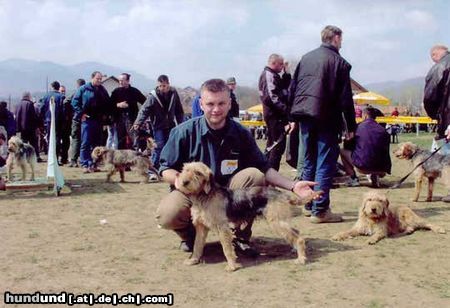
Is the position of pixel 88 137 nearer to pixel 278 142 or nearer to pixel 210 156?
pixel 278 142

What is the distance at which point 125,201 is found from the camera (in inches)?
331

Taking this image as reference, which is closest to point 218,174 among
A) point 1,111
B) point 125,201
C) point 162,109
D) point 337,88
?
point 337,88

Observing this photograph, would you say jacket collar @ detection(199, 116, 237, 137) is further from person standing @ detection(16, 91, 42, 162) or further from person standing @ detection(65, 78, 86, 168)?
Result: person standing @ detection(16, 91, 42, 162)

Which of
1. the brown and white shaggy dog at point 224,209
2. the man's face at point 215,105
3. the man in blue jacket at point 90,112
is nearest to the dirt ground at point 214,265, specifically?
the brown and white shaggy dog at point 224,209

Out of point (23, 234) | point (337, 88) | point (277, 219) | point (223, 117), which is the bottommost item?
point (23, 234)

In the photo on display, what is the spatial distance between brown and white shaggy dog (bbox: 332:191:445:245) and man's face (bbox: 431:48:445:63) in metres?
3.02

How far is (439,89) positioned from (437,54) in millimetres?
607

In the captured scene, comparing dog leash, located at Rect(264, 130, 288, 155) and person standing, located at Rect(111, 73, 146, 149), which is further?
person standing, located at Rect(111, 73, 146, 149)

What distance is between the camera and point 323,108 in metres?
6.50

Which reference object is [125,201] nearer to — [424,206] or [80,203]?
[80,203]

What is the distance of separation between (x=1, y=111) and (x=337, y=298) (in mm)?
10839

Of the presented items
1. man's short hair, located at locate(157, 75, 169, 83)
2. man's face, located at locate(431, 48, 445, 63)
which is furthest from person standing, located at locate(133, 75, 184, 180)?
man's face, located at locate(431, 48, 445, 63)

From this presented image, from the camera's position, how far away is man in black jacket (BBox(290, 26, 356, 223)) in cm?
654

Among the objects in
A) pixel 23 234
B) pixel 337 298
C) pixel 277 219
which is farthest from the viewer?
pixel 23 234
